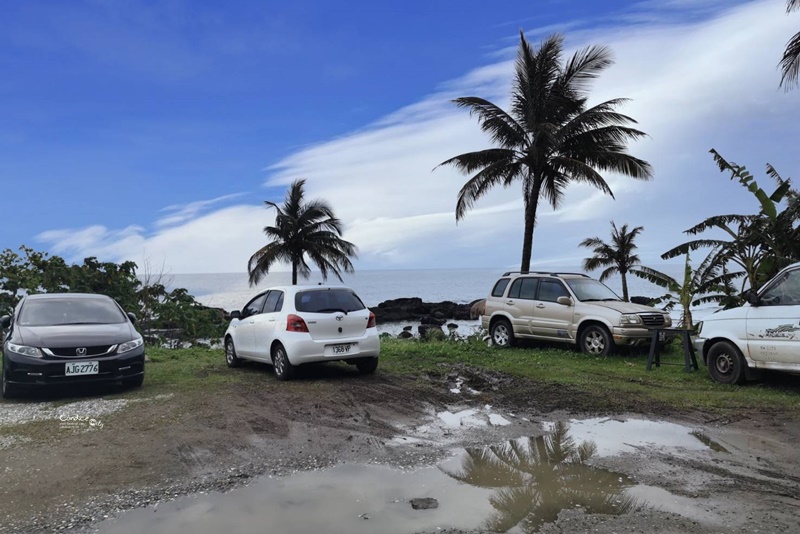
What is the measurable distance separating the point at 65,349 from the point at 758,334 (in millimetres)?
10102

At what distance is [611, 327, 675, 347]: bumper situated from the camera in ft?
44.7

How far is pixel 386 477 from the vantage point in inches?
219

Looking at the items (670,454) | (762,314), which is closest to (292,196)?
(762,314)

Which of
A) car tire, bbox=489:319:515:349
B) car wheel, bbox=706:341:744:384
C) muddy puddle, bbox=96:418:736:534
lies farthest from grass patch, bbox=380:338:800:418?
muddy puddle, bbox=96:418:736:534

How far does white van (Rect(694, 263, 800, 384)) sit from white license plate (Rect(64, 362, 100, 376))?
9468 mm

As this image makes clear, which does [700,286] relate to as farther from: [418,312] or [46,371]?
[418,312]

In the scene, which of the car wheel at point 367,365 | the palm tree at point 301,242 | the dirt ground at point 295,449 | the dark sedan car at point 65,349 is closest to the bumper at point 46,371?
the dark sedan car at point 65,349

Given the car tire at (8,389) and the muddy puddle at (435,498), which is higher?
the car tire at (8,389)

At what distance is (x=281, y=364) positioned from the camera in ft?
34.7

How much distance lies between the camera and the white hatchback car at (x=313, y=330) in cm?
1023

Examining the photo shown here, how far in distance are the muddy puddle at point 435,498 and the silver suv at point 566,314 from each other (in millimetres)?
7646

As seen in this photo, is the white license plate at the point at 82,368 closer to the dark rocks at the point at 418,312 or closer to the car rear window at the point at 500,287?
the car rear window at the point at 500,287

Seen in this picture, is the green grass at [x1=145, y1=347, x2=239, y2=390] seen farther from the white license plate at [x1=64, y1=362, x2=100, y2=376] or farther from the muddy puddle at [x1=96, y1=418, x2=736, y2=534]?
the muddy puddle at [x1=96, y1=418, x2=736, y2=534]

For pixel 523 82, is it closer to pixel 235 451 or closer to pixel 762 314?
pixel 762 314
